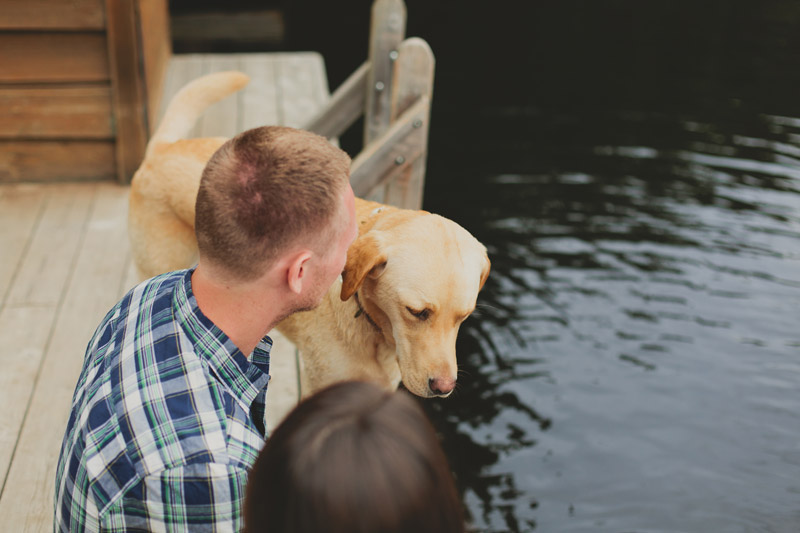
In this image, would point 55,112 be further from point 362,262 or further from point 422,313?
point 422,313

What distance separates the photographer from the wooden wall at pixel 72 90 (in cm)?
427

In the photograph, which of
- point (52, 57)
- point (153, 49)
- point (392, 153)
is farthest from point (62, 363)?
point (153, 49)

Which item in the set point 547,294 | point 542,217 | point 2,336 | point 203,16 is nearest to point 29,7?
point 2,336

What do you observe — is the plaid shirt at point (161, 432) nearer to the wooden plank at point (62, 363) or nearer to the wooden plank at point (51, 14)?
the wooden plank at point (62, 363)

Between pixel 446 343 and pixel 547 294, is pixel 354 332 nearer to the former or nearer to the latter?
pixel 446 343

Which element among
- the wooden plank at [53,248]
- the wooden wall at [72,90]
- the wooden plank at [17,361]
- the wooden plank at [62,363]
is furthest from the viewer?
the wooden wall at [72,90]

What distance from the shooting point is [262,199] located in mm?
1443

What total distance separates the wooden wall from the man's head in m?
3.32

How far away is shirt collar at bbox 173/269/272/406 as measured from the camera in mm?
1451

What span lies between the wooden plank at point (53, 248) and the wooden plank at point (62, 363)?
0.06 metres

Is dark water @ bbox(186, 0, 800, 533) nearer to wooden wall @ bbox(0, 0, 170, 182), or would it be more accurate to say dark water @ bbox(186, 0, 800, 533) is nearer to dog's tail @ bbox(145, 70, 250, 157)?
dog's tail @ bbox(145, 70, 250, 157)

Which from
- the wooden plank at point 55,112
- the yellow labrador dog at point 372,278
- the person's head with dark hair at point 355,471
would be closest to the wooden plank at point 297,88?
the wooden plank at point 55,112

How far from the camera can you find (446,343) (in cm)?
228

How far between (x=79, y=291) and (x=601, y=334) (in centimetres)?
345
